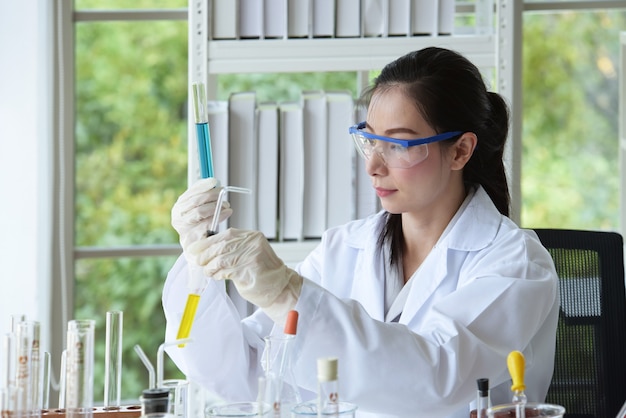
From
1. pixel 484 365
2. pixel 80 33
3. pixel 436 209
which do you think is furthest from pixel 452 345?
pixel 80 33

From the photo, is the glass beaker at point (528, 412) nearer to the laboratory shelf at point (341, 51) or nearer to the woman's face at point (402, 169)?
the woman's face at point (402, 169)

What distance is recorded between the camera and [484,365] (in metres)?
1.49

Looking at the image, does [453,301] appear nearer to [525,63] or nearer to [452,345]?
[452,345]

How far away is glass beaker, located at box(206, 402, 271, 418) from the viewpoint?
3.85 feet

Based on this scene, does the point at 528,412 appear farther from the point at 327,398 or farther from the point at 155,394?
the point at 155,394

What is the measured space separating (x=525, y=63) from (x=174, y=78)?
2211mm

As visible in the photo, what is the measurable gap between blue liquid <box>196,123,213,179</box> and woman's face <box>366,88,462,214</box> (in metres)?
0.31

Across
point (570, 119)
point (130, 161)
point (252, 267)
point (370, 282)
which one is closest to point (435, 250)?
point (370, 282)

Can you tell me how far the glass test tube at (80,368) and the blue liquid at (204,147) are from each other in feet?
1.28

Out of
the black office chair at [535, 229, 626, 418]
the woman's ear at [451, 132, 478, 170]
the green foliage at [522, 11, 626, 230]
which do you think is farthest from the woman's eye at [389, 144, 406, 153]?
the green foliage at [522, 11, 626, 230]

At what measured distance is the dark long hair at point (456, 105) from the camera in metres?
1.70

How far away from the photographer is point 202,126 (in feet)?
4.84

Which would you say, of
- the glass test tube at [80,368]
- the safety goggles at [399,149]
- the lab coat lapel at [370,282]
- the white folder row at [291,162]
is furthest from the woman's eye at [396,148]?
the glass test tube at [80,368]

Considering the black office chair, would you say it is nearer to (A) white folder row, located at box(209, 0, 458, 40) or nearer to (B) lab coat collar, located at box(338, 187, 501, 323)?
(B) lab coat collar, located at box(338, 187, 501, 323)
